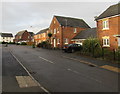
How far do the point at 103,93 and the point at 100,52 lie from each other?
470 inches

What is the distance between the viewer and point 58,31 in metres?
34.8

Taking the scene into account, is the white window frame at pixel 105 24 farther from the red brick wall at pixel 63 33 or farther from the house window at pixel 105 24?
the red brick wall at pixel 63 33

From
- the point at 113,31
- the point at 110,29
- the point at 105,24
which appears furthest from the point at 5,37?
the point at 113,31

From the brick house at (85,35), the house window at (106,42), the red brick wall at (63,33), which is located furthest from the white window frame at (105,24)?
the red brick wall at (63,33)

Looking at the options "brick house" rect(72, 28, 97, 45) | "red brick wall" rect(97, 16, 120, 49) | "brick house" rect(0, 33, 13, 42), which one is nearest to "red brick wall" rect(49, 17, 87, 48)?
"brick house" rect(72, 28, 97, 45)

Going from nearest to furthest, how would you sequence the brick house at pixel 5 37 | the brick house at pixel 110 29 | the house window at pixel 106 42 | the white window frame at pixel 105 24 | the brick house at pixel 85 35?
1. the brick house at pixel 110 29
2. the house window at pixel 106 42
3. the white window frame at pixel 105 24
4. the brick house at pixel 85 35
5. the brick house at pixel 5 37

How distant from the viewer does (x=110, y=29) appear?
66.4 ft

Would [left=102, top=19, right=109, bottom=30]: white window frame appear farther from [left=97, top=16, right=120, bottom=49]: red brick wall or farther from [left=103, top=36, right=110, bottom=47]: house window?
[left=103, top=36, right=110, bottom=47]: house window

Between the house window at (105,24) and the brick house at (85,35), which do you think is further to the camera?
the brick house at (85,35)

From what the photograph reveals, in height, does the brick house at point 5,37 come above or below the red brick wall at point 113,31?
above

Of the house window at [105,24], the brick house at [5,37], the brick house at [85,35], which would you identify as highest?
the brick house at [5,37]

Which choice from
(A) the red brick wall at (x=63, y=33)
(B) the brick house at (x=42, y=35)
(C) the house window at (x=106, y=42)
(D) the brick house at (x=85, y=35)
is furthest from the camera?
(B) the brick house at (x=42, y=35)

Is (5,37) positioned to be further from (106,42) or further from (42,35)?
(106,42)

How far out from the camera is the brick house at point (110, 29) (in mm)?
19250
